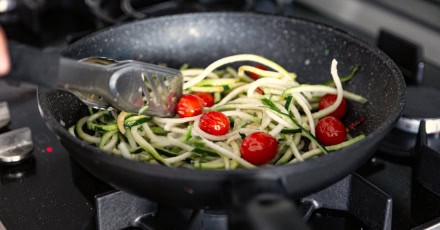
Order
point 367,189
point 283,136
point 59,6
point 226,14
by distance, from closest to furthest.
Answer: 1. point 367,189
2. point 283,136
3. point 226,14
4. point 59,6

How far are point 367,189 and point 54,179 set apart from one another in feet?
2.28

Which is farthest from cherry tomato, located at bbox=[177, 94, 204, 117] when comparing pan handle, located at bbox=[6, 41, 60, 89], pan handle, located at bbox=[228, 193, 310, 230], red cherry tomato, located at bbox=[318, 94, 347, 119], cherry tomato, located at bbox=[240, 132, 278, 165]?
pan handle, located at bbox=[228, 193, 310, 230]

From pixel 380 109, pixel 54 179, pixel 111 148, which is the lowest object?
pixel 54 179

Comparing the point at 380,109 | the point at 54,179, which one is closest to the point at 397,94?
the point at 380,109

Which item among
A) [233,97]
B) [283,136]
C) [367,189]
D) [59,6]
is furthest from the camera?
[59,6]

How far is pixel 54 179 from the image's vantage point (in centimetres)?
136

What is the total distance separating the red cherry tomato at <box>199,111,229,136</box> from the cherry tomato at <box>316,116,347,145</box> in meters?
0.22

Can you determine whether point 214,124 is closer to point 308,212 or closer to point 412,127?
point 308,212

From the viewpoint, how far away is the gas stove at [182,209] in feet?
3.91

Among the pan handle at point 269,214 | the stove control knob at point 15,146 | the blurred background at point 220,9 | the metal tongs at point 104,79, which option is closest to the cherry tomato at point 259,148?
the metal tongs at point 104,79

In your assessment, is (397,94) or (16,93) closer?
(397,94)

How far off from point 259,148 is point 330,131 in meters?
0.22

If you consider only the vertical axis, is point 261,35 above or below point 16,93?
above

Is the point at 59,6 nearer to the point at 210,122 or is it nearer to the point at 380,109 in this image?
the point at 210,122
